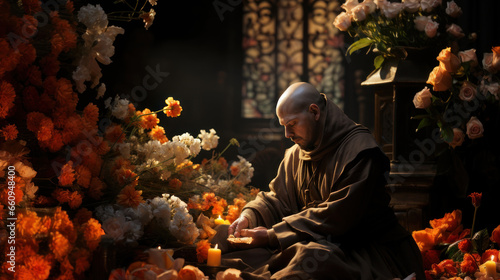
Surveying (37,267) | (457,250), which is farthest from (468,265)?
Result: (37,267)

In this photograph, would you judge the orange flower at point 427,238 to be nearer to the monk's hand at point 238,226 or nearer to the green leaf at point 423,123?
the green leaf at point 423,123

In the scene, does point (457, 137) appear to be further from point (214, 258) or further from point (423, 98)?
point (214, 258)

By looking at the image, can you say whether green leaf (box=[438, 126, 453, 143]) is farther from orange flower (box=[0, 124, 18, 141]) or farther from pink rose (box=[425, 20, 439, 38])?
orange flower (box=[0, 124, 18, 141])

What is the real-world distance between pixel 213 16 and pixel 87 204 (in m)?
4.58

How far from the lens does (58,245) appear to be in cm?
212

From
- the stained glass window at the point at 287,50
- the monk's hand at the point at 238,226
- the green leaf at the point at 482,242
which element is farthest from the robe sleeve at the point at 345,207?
the stained glass window at the point at 287,50

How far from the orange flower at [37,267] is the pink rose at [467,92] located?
297cm

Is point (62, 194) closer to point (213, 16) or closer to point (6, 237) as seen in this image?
point (6, 237)

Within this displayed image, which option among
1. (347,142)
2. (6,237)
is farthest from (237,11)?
(6,237)

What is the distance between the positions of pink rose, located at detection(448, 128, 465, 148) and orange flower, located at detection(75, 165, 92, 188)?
2655mm

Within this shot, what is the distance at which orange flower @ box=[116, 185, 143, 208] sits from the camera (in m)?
2.67

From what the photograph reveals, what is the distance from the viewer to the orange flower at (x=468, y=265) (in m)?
3.32

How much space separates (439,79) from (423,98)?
6.7 inches

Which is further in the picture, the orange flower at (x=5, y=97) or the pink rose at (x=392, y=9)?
the pink rose at (x=392, y=9)
